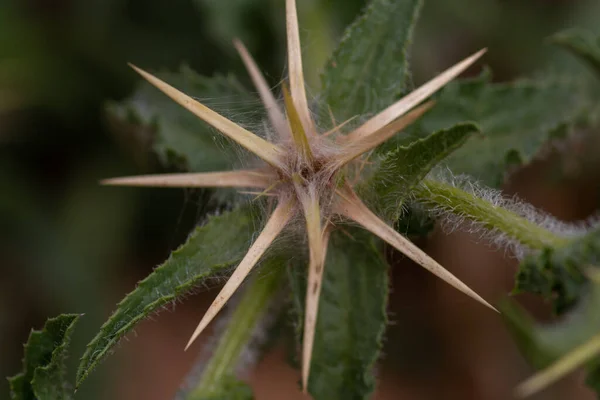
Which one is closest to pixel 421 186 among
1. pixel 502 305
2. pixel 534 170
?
pixel 502 305

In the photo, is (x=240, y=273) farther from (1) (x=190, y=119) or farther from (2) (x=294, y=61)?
(1) (x=190, y=119)

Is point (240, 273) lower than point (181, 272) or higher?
lower

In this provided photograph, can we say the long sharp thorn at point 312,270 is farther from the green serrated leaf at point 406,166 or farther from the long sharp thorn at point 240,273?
the green serrated leaf at point 406,166

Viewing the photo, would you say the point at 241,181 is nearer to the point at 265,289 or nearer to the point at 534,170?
the point at 265,289

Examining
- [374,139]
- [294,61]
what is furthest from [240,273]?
[294,61]

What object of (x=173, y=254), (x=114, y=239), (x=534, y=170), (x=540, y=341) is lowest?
(x=173, y=254)

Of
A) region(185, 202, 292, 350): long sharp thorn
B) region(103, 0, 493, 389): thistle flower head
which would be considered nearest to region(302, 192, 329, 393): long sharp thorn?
region(103, 0, 493, 389): thistle flower head
